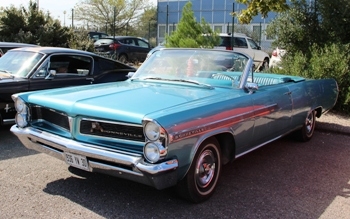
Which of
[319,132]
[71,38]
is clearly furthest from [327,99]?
[71,38]

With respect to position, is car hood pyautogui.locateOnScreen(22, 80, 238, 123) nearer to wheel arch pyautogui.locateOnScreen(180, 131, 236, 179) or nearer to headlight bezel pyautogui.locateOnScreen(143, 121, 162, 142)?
headlight bezel pyautogui.locateOnScreen(143, 121, 162, 142)

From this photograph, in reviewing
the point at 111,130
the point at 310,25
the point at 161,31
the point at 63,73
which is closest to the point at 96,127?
the point at 111,130

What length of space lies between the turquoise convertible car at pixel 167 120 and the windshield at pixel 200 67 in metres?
0.01

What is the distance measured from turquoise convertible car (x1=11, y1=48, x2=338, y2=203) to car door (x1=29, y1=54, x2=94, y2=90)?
207cm

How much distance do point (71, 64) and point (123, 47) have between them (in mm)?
11336

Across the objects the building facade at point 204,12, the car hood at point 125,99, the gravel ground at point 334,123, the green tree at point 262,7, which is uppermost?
the building facade at point 204,12

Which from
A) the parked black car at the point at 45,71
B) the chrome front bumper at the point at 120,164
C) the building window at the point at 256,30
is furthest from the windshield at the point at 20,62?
the building window at the point at 256,30

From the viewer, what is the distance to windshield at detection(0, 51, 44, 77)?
630 centimetres

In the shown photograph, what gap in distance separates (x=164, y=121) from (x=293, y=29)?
23.2 feet

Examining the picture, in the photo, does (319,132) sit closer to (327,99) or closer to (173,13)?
(327,99)

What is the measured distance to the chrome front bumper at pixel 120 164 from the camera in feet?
10.2

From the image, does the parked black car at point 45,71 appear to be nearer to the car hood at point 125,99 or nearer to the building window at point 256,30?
the car hood at point 125,99

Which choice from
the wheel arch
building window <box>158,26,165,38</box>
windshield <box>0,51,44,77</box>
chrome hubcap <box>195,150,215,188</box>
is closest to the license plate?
chrome hubcap <box>195,150,215,188</box>

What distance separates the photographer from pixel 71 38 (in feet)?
45.2
